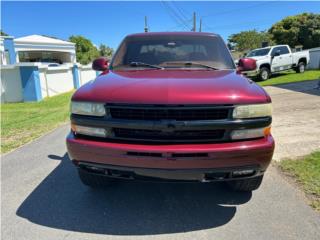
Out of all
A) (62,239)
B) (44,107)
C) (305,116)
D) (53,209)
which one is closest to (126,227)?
(62,239)

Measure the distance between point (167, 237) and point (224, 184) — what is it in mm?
1279

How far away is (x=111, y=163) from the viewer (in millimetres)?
2596

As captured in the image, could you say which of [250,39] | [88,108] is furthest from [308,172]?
[250,39]

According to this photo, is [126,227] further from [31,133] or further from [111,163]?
[31,133]

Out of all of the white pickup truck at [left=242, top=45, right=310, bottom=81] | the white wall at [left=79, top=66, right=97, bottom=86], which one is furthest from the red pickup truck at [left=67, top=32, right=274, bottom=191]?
the white wall at [left=79, top=66, right=97, bottom=86]

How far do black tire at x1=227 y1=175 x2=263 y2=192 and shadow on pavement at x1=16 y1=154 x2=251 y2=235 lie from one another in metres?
0.12

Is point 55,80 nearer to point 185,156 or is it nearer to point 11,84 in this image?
point 11,84

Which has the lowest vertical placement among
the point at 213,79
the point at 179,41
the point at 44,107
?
the point at 44,107

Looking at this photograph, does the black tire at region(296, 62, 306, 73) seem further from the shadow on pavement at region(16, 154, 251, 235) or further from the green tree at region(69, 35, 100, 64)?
the green tree at region(69, 35, 100, 64)

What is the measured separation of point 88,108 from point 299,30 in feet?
118

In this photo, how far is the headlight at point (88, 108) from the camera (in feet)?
8.72

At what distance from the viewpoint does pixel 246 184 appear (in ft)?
10.4

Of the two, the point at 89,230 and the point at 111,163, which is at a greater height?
the point at 111,163

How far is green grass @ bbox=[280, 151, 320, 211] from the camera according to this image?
128 inches
